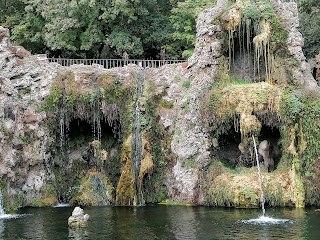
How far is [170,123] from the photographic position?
102 feet

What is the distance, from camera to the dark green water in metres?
19.4

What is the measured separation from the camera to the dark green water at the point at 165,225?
63.8 feet

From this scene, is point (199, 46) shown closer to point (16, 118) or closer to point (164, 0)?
point (16, 118)

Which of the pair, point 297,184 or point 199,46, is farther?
point 199,46

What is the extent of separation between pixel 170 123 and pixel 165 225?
1045 cm

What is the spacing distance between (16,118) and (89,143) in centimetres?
499

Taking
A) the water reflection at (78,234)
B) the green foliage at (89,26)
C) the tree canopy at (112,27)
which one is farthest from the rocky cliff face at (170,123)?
the green foliage at (89,26)

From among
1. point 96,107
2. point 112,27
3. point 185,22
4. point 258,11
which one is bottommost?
point 96,107

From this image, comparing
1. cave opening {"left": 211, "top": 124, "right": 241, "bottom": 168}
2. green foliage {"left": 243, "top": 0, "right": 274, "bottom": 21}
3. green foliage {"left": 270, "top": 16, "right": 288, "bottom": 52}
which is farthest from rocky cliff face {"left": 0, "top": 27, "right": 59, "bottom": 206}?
green foliage {"left": 270, "top": 16, "right": 288, "bottom": 52}

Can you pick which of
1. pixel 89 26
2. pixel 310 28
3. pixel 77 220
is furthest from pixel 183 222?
pixel 310 28

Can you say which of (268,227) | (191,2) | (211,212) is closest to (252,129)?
(211,212)

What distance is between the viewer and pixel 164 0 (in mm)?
48531

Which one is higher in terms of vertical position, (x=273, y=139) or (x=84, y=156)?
(x=273, y=139)

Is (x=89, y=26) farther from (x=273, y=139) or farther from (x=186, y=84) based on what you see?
(x=273, y=139)
